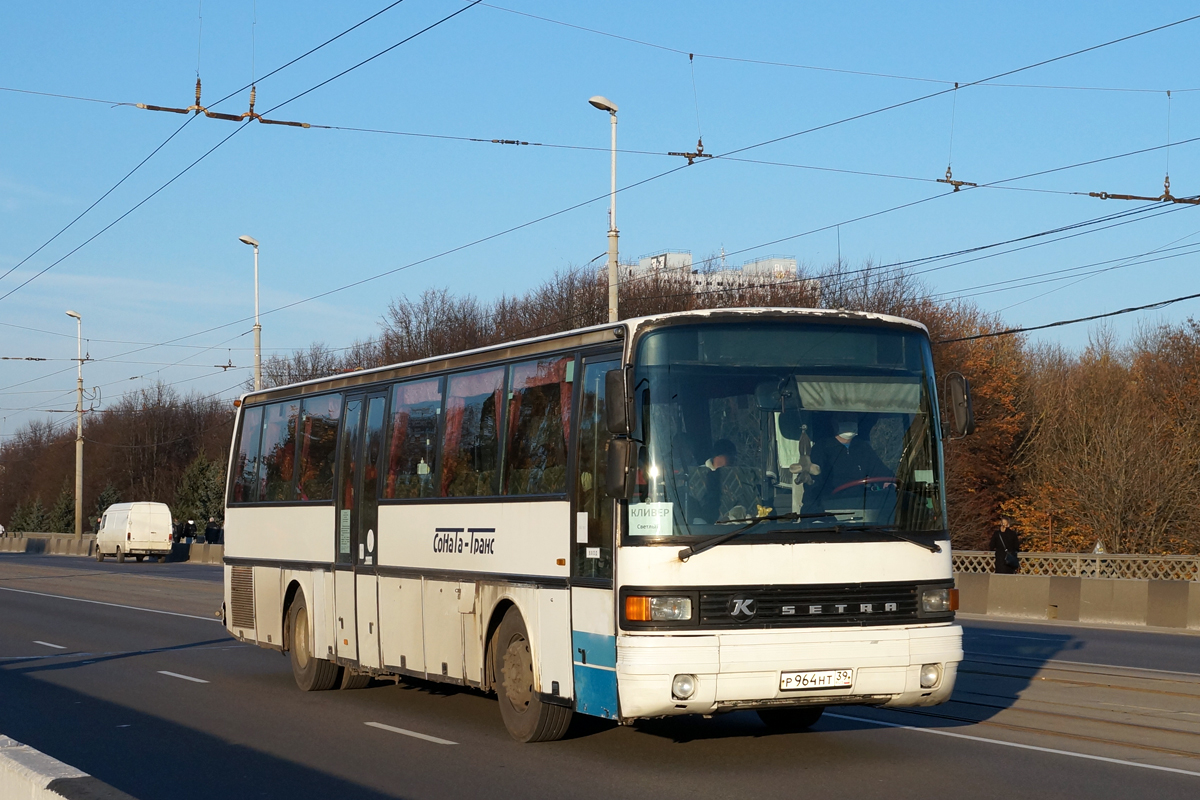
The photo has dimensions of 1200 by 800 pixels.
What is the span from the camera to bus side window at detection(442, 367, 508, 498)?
38.1 ft

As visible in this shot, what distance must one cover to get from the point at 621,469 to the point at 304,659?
7.10 m

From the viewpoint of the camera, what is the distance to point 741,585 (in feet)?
30.0

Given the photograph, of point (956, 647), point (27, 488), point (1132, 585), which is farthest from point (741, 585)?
point (27, 488)

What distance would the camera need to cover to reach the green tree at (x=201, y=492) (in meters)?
94.8

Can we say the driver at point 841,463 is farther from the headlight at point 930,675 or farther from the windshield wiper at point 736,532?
the headlight at point 930,675

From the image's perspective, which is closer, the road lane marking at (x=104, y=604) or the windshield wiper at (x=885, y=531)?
the windshield wiper at (x=885, y=531)

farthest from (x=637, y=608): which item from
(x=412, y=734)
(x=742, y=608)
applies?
(x=412, y=734)

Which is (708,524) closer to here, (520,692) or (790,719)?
(520,692)

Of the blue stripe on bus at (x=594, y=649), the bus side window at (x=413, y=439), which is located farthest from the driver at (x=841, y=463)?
the bus side window at (x=413, y=439)

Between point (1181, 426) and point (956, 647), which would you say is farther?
point (1181, 426)

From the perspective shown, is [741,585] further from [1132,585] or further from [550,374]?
[1132,585]

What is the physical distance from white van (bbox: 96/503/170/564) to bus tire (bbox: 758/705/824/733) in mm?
52305

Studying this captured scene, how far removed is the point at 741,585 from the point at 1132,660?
30.4 ft

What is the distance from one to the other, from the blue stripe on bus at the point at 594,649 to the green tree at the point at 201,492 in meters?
85.9
